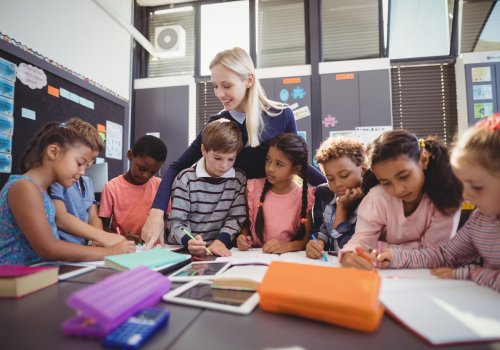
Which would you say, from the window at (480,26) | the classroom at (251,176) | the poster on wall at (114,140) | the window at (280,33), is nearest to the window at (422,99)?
the classroom at (251,176)

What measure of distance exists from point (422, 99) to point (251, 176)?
8.04 ft

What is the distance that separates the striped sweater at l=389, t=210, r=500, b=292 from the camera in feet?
2.36

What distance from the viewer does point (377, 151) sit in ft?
3.16

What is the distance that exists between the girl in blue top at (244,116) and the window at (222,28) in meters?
2.13

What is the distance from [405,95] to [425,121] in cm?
32

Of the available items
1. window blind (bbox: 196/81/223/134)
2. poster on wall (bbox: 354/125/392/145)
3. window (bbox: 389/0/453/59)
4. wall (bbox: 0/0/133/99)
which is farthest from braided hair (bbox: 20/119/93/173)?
window (bbox: 389/0/453/59)

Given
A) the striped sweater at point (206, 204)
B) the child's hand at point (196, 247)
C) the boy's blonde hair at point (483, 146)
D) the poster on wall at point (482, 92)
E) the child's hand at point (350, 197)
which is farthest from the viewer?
the poster on wall at point (482, 92)

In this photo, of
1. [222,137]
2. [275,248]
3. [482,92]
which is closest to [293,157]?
[222,137]

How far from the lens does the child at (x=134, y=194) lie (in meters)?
1.59

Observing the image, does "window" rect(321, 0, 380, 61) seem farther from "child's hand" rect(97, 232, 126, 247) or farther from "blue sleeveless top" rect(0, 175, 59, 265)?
"blue sleeveless top" rect(0, 175, 59, 265)

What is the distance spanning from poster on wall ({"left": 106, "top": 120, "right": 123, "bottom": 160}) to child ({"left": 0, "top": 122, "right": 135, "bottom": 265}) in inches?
77.3

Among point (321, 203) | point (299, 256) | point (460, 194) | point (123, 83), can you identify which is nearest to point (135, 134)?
point (123, 83)

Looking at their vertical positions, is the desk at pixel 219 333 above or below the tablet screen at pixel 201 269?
below

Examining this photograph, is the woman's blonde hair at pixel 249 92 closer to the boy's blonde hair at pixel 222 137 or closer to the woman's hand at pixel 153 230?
the boy's blonde hair at pixel 222 137
